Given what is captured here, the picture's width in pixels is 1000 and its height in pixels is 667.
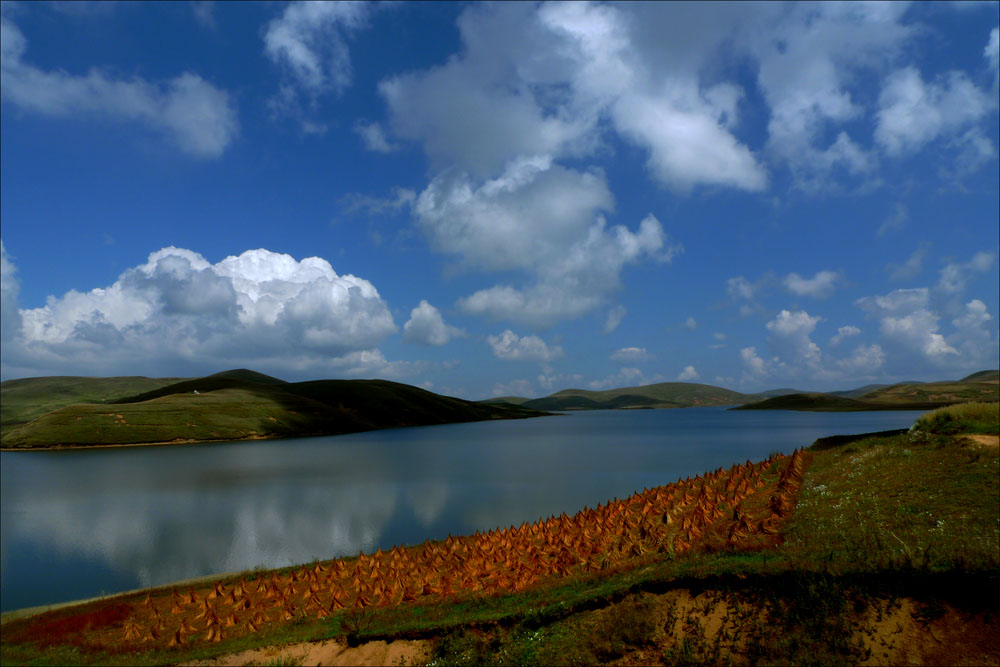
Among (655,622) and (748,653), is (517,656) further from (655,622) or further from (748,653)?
(748,653)

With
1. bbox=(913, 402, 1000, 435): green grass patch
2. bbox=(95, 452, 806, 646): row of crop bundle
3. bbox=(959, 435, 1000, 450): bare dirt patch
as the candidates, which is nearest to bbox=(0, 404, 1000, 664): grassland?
bbox=(95, 452, 806, 646): row of crop bundle

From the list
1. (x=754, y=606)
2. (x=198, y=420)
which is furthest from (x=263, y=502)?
(x=198, y=420)

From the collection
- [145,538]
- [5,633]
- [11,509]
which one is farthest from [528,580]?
[11,509]

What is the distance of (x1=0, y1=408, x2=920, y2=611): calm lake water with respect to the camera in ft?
108

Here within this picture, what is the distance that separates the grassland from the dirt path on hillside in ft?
1.13

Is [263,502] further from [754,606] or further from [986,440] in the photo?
[986,440]

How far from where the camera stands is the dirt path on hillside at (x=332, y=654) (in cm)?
1334

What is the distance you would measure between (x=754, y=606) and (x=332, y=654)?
10880 millimetres

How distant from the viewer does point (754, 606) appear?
1162 centimetres

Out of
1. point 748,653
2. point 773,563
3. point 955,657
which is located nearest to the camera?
point 955,657

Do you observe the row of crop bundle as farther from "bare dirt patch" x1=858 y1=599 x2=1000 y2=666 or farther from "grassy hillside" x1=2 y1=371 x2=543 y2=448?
"grassy hillside" x1=2 y1=371 x2=543 y2=448

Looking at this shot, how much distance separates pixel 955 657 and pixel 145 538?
46.4m

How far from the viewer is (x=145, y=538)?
3859 cm

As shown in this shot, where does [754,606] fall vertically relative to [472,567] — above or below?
above
